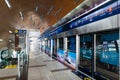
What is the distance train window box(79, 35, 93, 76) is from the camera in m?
4.17

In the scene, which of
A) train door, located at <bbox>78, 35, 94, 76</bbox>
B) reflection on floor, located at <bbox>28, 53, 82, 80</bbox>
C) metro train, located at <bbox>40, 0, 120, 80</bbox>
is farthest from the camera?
reflection on floor, located at <bbox>28, 53, 82, 80</bbox>

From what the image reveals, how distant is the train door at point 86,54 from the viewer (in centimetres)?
411

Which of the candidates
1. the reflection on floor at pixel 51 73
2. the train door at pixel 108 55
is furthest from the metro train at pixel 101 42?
the reflection on floor at pixel 51 73

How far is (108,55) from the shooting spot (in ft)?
10.7

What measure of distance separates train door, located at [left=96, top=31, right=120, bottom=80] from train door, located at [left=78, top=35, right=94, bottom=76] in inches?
14.1

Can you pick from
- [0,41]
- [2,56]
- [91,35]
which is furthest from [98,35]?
[0,41]

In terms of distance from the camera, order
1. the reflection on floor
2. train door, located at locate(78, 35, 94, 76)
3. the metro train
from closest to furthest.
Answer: the metro train → train door, located at locate(78, 35, 94, 76) → the reflection on floor

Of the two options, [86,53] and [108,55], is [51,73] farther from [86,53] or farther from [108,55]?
[108,55]

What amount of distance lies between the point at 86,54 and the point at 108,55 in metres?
1.27

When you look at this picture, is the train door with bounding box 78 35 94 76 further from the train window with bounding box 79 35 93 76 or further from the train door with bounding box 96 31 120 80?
the train door with bounding box 96 31 120 80

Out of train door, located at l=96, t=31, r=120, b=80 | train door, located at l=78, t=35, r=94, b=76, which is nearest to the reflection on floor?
train door, located at l=78, t=35, r=94, b=76

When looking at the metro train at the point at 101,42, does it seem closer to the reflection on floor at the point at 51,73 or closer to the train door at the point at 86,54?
the train door at the point at 86,54

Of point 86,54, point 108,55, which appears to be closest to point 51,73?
point 86,54

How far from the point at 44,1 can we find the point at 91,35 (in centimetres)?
270
